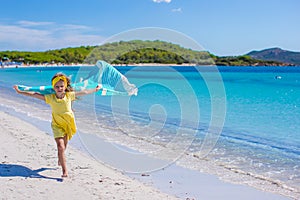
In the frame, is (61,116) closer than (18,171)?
Yes

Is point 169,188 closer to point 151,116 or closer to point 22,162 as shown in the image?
point 22,162

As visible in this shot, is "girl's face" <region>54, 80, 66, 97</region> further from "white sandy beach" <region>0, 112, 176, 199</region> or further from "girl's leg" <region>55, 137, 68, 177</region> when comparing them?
"white sandy beach" <region>0, 112, 176, 199</region>

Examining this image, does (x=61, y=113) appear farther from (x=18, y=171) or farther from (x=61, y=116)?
(x=18, y=171)

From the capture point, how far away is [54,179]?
7.38 metres

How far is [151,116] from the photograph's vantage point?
20.9 meters

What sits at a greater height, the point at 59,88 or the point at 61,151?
the point at 59,88

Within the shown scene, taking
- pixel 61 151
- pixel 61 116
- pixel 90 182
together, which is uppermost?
pixel 61 116

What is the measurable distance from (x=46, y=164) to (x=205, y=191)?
3.41 m

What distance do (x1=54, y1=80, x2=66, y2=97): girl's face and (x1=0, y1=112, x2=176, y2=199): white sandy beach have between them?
5.27ft

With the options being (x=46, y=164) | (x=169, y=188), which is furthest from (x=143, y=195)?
(x=46, y=164)

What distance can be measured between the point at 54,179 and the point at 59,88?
67.3 inches

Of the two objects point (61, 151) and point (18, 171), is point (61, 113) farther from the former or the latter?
point (18, 171)

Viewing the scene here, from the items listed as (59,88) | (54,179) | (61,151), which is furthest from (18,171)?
(59,88)

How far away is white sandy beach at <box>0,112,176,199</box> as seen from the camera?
665 cm
